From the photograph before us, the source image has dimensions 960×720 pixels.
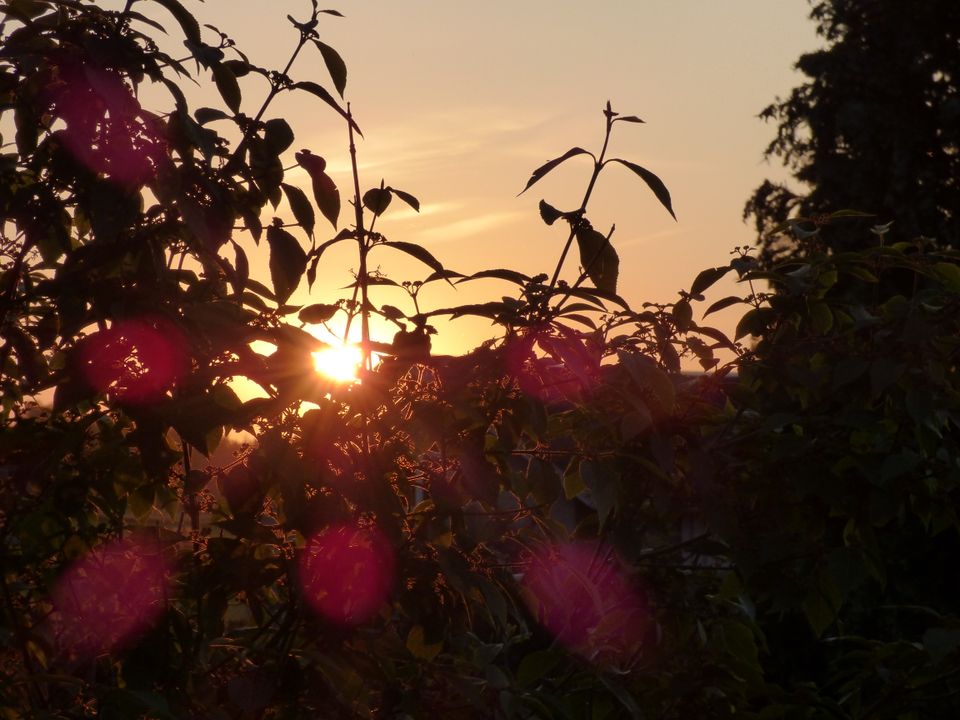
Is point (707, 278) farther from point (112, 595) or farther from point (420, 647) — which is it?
point (112, 595)

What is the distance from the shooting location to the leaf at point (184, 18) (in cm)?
232

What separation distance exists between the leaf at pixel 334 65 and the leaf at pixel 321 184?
0.15m

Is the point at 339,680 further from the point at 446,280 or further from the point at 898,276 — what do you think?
the point at 898,276

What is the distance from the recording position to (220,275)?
2.60 m

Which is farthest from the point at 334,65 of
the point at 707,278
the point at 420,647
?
the point at 420,647

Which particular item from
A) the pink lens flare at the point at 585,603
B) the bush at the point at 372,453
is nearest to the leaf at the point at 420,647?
the bush at the point at 372,453

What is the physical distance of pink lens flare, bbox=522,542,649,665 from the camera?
262cm

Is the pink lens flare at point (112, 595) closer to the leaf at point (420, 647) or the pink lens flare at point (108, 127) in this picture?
the leaf at point (420, 647)

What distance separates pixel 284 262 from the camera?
231cm

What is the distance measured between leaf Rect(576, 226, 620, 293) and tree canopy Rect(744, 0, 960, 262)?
1270 inches

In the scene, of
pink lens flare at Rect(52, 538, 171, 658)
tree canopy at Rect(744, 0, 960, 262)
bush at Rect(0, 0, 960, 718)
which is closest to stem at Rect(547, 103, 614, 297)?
bush at Rect(0, 0, 960, 718)

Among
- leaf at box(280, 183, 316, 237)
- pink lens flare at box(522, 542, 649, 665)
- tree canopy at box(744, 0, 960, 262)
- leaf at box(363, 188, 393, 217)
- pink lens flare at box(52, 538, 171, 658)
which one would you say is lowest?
pink lens flare at box(522, 542, 649, 665)

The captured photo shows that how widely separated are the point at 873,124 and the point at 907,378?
33.0m

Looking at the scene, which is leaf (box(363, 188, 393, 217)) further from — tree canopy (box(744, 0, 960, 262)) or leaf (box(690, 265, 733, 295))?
tree canopy (box(744, 0, 960, 262))
